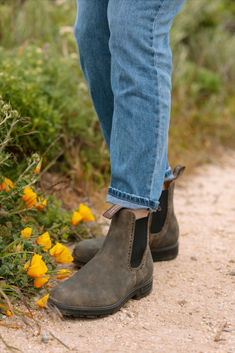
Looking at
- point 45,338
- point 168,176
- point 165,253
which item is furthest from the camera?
point 165,253

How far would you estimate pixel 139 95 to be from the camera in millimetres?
1321

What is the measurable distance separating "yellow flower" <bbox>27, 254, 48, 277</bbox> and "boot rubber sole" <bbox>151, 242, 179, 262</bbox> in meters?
0.58

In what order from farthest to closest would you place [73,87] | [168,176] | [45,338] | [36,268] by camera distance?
1. [73,87]
2. [168,176]
3. [36,268]
4. [45,338]

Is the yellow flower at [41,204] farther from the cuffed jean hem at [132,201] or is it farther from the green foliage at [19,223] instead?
Answer: the cuffed jean hem at [132,201]

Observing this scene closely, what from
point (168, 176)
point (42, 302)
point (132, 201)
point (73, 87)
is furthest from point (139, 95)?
point (73, 87)

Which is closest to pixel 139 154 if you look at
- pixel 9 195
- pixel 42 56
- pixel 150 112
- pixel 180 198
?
pixel 150 112

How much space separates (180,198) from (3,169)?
1193 mm

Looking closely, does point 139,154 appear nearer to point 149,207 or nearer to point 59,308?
point 149,207

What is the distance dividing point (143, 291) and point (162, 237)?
1.04 feet

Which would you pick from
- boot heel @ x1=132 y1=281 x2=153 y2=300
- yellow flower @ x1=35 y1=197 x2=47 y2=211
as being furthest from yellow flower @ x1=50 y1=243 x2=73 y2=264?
boot heel @ x1=132 y1=281 x2=153 y2=300

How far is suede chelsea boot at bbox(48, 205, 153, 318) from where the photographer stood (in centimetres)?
136

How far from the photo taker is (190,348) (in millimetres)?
1231

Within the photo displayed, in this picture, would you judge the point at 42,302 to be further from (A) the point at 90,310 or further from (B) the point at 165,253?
(B) the point at 165,253

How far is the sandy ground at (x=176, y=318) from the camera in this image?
124 cm
